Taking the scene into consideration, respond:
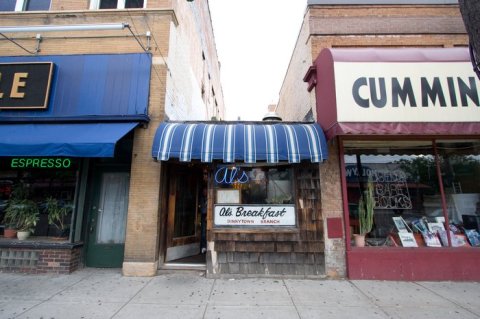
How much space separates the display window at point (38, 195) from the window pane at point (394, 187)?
7.25 metres

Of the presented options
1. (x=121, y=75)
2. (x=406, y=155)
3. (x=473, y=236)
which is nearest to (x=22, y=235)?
(x=121, y=75)

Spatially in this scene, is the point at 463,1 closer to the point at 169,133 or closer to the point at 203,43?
the point at 169,133

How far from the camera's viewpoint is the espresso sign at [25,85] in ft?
22.0

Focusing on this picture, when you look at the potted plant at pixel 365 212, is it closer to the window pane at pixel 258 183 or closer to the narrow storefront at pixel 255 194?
the narrow storefront at pixel 255 194

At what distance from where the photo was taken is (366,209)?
21.3 ft

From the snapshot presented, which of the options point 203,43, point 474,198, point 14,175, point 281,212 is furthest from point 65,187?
point 474,198

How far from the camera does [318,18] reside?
24.7 ft

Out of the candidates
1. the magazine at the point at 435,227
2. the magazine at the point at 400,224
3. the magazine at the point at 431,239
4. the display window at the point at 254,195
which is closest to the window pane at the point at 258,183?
the display window at the point at 254,195

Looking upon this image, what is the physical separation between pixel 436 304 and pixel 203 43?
1309cm

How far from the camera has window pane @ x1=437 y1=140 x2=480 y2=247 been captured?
6.54 m

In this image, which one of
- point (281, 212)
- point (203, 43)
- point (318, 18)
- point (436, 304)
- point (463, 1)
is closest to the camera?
point (463, 1)

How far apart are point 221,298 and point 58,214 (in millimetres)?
4813

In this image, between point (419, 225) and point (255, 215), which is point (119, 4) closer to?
point (255, 215)

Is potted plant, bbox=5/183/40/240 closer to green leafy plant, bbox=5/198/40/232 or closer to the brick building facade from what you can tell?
green leafy plant, bbox=5/198/40/232
